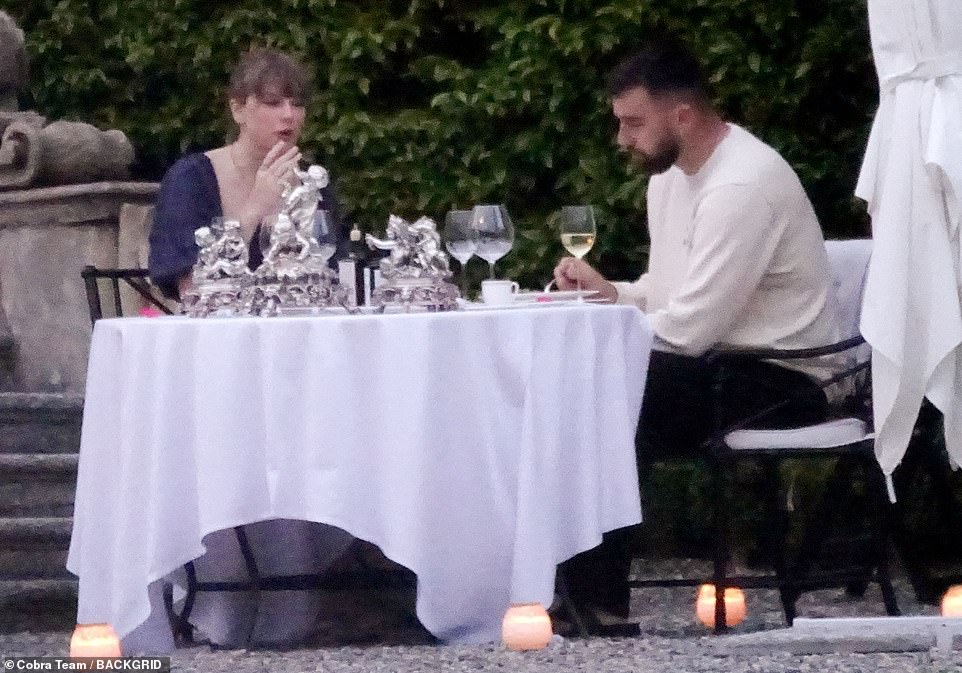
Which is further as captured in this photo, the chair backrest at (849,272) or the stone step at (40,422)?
the stone step at (40,422)

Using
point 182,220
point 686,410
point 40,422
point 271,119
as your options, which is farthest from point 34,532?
point 686,410

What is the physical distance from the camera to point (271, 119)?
4676 millimetres

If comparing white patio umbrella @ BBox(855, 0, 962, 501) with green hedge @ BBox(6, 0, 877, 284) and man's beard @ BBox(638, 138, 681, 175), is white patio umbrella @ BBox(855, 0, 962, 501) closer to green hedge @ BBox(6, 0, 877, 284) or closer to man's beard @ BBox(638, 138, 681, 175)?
man's beard @ BBox(638, 138, 681, 175)

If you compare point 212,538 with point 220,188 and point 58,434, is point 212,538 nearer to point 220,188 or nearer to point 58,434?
point 220,188

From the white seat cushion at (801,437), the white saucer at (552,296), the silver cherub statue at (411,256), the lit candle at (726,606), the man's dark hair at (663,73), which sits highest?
the man's dark hair at (663,73)

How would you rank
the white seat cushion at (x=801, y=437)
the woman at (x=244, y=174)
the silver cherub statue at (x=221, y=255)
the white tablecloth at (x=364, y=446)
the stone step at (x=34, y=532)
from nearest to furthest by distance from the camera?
the white tablecloth at (x=364, y=446), the silver cherub statue at (x=221, y=255), the white seat cushion at (x=801, y=437), the woman at (x=244, y=174), the stone step at (x=34, y=532)

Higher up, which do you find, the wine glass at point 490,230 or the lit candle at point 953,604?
the wine glass at point 490,230

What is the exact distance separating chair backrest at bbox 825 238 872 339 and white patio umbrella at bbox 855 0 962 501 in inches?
29.2

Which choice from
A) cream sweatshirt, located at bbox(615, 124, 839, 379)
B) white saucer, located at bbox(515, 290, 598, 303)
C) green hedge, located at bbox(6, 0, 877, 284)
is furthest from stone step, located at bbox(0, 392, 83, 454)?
cream sweatshirt, located at bbox(615, 124, 839, 379)

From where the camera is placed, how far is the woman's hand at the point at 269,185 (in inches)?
178

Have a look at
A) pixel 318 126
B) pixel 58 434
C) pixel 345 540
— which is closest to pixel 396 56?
pixel 318 126

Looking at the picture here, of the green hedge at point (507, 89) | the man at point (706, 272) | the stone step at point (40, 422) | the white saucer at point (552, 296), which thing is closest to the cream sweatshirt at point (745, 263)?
the man at point (706, 272)

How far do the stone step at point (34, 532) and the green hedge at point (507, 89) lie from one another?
191cm

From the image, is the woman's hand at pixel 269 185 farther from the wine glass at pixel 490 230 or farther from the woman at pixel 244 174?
the wine glass at pixel 490 230
